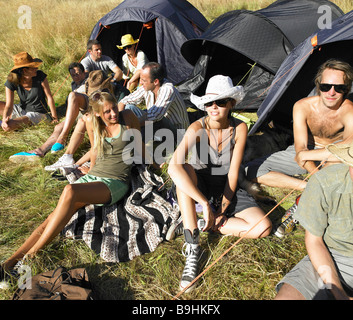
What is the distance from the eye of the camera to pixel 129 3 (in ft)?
19.2

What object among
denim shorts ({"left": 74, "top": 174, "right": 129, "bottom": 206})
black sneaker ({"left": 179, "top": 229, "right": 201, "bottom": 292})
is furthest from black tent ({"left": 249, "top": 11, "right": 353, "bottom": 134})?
black sneaker ({"left": 179, "top": 229, "right": 201, "bottom": 292})

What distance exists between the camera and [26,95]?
4695mm

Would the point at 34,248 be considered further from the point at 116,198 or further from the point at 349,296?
the point at 349,296

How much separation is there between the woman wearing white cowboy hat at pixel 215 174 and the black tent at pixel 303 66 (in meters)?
1.23

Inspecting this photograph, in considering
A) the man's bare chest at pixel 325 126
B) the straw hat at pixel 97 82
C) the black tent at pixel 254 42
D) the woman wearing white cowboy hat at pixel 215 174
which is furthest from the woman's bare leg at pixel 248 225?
the black tent at pixel 254 42

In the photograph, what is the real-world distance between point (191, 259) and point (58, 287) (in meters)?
0.94

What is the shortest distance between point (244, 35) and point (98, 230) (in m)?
3.31

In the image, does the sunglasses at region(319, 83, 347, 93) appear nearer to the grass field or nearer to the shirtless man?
the shirtless man

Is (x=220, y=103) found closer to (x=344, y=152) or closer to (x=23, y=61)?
(x=344, y=152)

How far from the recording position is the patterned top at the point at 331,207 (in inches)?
69.2

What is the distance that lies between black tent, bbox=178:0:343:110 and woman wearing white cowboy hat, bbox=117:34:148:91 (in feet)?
2.89

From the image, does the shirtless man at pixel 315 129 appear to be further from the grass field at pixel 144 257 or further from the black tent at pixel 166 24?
the black tent at pixel 166 24

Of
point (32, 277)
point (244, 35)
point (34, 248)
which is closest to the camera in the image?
point (32, 277)
